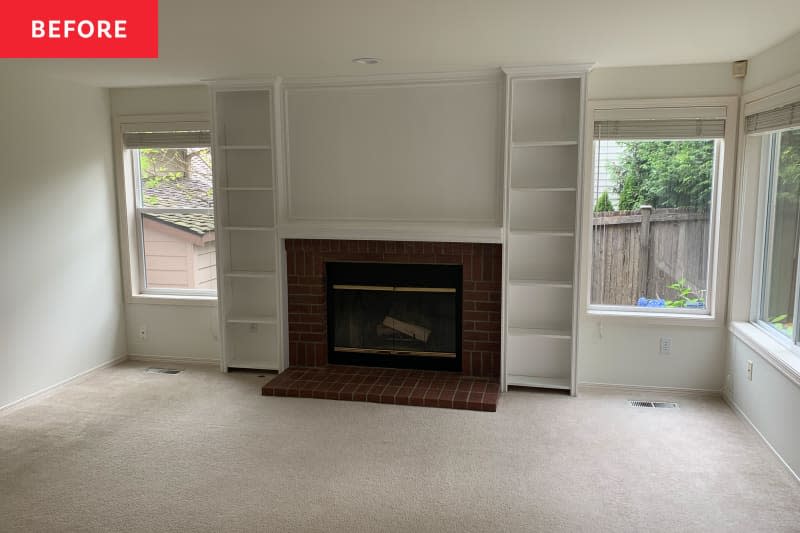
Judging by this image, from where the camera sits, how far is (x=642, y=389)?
453 centimetres

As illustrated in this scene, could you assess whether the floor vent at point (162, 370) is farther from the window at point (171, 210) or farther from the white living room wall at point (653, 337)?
the white living room wall at point (653, 337)

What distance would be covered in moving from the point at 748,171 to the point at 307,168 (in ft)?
10.2

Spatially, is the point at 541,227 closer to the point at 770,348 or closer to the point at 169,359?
the point at 770,348

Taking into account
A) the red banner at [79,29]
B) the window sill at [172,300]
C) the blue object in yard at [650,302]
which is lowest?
the window sill at [172,300]

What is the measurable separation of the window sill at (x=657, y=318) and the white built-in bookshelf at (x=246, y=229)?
2477 mm

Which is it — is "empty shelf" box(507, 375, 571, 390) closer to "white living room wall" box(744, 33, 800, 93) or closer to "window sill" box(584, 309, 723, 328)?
"window sill" box(584, 309, 723, 328)

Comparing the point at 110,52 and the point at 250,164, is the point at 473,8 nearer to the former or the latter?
the point at 110,52

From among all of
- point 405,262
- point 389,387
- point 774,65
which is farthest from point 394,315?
point 774,65

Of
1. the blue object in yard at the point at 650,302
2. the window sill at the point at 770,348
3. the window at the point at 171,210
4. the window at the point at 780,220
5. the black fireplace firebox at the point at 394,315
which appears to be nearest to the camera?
the window sill at the point at 770,348

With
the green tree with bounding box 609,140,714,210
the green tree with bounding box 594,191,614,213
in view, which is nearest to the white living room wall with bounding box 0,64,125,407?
the green tree with bounding box 594,191,614,213

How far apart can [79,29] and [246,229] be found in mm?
1866

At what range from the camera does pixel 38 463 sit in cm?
347

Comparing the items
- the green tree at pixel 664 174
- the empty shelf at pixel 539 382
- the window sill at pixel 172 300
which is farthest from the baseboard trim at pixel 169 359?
the green tree at pixel 664 174

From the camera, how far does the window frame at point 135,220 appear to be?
510cm
